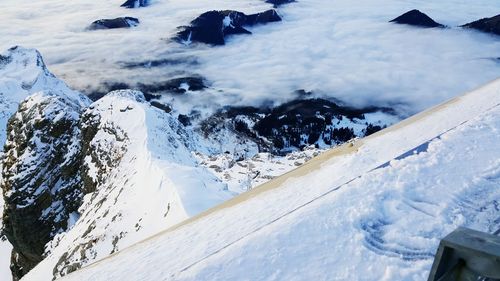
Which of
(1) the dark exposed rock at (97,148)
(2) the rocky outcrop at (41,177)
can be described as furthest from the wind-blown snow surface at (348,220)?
(2) the rocky outcrop at (41,177)

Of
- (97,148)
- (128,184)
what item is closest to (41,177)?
(97,148)

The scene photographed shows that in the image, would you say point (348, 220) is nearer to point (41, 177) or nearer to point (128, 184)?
point (128, 184)

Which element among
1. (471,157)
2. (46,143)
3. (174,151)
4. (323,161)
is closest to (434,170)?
(471,157)

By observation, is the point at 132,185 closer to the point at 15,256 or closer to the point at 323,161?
the point at 323,161

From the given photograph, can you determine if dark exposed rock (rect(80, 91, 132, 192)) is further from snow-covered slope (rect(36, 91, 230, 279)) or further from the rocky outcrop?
the rocky outcrop

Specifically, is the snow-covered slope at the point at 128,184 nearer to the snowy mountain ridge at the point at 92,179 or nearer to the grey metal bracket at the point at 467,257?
the snowy mountain ridge at the point at 92,179
